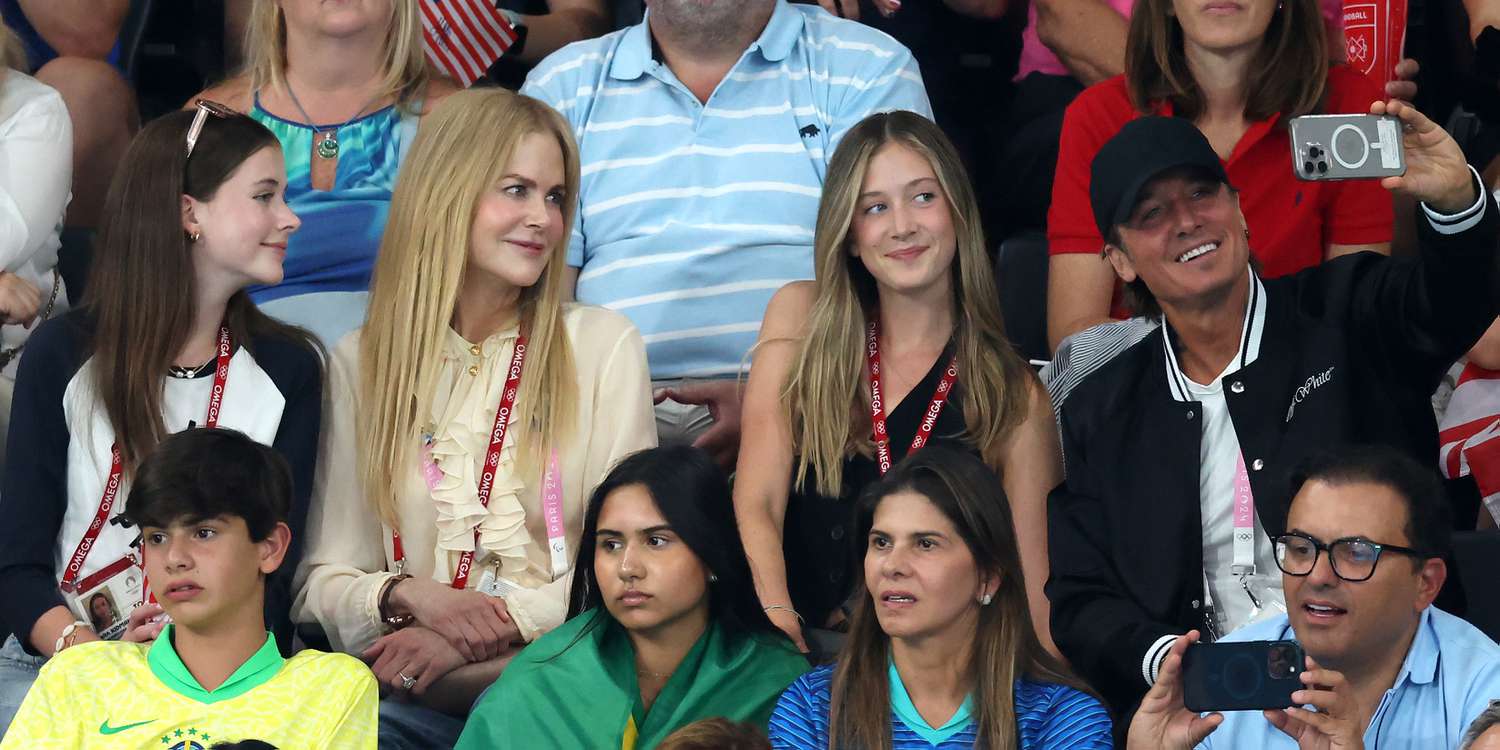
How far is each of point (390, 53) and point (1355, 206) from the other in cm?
197

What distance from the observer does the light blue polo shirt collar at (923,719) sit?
2.91m

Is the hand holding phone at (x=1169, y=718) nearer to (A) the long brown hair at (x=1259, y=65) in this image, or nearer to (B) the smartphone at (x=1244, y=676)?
(B) the smartphone at (x=1244, y=676)

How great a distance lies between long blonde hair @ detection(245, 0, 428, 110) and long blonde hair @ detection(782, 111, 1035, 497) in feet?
3.45

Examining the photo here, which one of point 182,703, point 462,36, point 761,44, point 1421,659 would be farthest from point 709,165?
point 1421,659

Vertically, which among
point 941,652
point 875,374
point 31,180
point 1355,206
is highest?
point 1355,206

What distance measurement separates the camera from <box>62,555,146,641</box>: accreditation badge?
333 cm

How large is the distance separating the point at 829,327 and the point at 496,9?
1462mm

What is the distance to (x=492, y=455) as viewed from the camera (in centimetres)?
349

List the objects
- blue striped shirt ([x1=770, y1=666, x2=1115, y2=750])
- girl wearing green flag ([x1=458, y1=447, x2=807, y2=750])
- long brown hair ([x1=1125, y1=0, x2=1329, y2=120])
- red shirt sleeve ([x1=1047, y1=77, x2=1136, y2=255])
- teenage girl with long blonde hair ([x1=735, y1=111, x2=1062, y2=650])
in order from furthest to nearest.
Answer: red shirt sleeve ([x1=1047, y1=77, x2=1136, y2=255]), long brown hair ([x1=1125, y1=0, x2=1329, y2=120]), teenage girl with long blonde hair ([x1=735, y1=111, x2=1062, y2=650]), girl wearing green flag ([x1=458, y1=447, x2=807, y2=750]), blue striped shirt ([x1=770, y1=666, x2=1115, y2=750])

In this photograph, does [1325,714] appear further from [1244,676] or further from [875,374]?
[875,374]

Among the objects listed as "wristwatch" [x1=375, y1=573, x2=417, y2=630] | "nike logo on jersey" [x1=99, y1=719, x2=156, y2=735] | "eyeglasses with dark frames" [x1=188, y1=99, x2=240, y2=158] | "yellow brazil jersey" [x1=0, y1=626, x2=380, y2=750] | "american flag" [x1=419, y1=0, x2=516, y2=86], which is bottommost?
"nike logo on jersey" [x1=99, y1=719, x2=156, y2=735]

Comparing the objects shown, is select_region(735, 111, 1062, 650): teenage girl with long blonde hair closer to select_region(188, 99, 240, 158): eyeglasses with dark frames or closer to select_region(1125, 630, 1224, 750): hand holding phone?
select_region(1125, 630, 1224, 750): hand holding phone

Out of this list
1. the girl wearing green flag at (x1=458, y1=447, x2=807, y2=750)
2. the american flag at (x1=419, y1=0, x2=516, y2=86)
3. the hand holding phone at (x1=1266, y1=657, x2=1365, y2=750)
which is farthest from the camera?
the american flag at (x1=419, y1=0, x2=516, y2=86)

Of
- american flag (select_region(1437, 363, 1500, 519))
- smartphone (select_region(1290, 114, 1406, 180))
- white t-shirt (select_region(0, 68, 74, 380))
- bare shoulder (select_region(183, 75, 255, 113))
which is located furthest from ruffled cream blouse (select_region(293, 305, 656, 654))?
american flag (select_region(1437, 363, 1500, 519))
